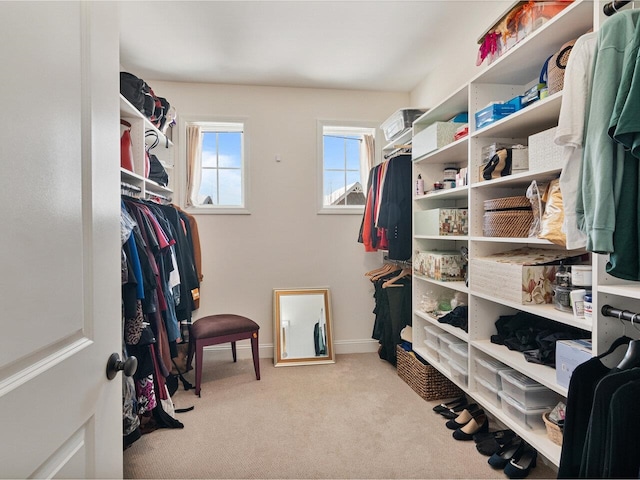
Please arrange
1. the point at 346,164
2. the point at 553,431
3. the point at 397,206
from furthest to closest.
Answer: the point at 346,164, the point at 397,206, the point at 553,431

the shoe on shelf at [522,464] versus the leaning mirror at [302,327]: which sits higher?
the leaning mirror at [302,327]

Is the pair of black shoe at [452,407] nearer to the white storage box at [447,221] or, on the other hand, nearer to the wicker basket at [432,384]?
the wicker basket at [432,384]

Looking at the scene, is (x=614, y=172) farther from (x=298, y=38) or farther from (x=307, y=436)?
(x=298, y=38)

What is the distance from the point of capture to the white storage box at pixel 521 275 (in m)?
1.66

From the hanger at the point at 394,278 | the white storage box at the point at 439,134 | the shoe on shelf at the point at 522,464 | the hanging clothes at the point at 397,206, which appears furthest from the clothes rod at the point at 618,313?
the hanger at the point at 394,278

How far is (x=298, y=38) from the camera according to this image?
2.60 meters

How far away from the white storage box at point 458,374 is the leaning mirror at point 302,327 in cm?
132

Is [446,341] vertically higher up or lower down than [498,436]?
higher up

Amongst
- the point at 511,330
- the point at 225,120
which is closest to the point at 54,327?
the point at 511,330

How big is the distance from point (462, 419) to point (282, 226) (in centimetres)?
224

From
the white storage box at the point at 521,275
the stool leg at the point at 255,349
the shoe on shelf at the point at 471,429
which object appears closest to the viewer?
the white storage box at the point at 521,275

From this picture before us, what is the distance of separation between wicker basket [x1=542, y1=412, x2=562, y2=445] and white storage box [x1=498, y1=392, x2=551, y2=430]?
2.4 inches

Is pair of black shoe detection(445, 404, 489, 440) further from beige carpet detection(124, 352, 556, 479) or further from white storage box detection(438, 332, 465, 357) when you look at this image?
white storage box detection(438, 332, 465, 357)

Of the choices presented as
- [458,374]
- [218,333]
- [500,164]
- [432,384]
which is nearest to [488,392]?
[458,374]
